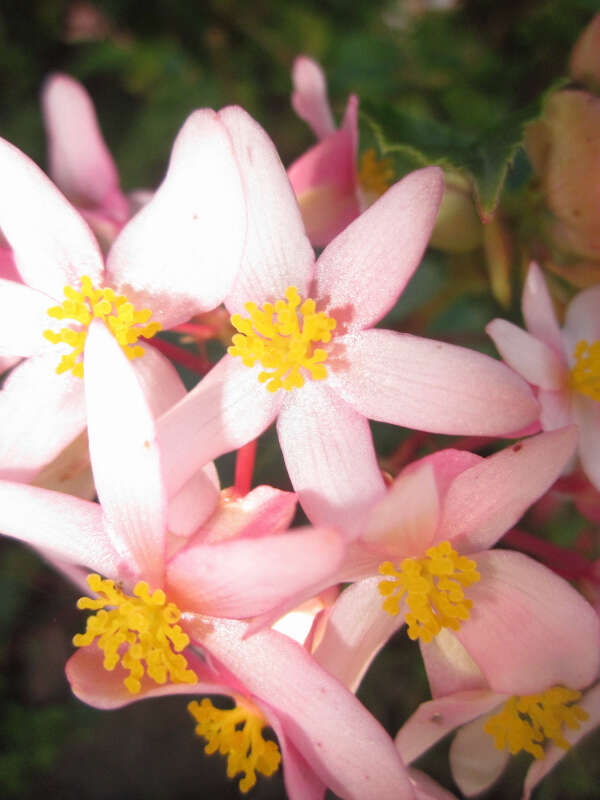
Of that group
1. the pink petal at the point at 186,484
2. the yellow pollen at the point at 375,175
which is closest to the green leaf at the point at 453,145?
the yellow pollen at the point at 375,175

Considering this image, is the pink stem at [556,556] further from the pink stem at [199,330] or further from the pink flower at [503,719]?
the pink stem at [199,330]

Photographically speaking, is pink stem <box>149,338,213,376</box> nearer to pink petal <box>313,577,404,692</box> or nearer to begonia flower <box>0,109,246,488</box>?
begonia flower <box>0,109,246,488</box>

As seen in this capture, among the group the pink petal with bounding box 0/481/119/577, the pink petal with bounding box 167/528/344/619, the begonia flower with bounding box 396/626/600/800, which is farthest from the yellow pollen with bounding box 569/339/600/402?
the pink petal with bounding box 0/481/119/577

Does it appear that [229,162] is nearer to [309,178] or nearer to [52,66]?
[309,178]

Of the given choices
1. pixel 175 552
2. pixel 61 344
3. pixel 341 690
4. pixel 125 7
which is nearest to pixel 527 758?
pixel 341 690

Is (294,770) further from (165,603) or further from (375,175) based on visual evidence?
(375,175)

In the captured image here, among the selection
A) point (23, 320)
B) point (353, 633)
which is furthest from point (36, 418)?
point (353, 633)
